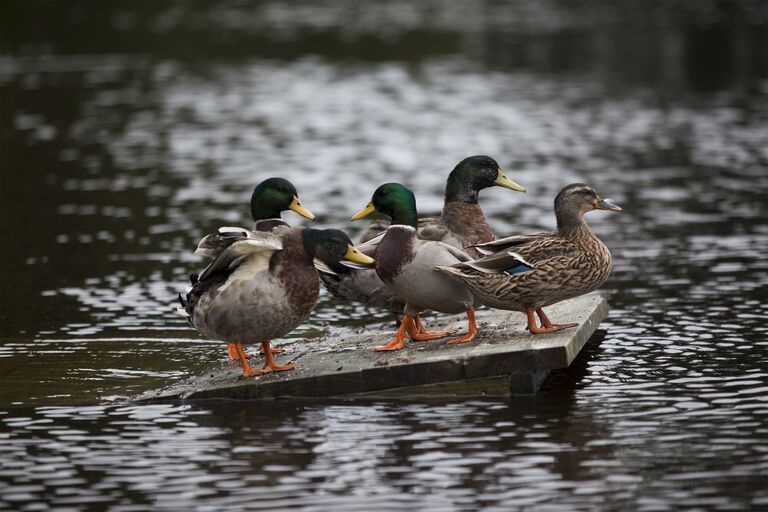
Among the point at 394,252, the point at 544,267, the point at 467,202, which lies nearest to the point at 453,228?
Result: the point at 467,202

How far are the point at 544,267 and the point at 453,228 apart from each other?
130 centimetres

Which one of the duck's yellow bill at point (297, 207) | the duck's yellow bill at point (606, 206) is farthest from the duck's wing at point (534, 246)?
the duck's yellow bill at point (297, 207)

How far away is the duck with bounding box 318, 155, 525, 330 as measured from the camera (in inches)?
413

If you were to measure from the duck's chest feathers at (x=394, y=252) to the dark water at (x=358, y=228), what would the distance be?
99 centimetres

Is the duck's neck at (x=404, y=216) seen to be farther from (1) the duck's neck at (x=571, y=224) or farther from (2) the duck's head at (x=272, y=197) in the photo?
(1) the duck's neck at (x=571, y=224)

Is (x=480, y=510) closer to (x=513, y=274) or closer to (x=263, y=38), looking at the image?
(x=513, y=274)

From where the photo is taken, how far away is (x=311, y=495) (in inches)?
301

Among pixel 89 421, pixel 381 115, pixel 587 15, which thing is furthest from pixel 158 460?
pixel 587 15

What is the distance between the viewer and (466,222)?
10.6m

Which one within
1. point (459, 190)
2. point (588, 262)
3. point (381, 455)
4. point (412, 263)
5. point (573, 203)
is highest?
point (459, 190)

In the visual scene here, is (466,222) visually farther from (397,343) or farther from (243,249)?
(243,249)

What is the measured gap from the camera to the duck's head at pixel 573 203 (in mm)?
9938

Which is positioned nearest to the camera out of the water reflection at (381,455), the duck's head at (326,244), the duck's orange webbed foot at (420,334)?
the water reflection at (381,455)

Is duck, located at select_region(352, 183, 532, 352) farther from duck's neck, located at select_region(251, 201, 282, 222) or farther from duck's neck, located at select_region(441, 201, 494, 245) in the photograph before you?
duck's neck, located at select_region(251, 201, 282, 222)
